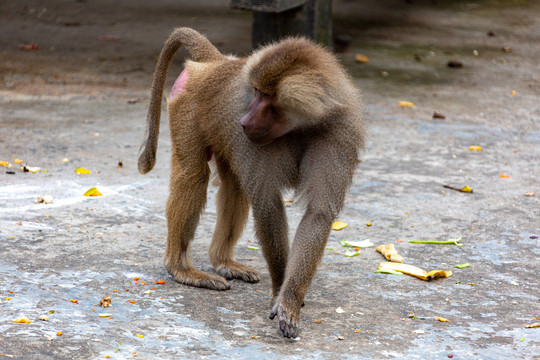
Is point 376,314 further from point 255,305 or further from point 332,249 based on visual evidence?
point 332,249

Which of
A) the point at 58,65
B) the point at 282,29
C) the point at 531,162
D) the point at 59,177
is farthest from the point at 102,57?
the point at 531,162

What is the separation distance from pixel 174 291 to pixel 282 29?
5259 millimetres

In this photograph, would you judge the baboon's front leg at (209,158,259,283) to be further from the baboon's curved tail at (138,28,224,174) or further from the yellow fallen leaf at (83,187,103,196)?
the yellow fallen leaf at (83,187,103,196)

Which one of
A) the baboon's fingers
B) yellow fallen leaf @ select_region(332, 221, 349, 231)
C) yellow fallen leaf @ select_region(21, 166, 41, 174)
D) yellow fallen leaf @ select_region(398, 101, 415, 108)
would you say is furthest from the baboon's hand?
yellow fallen leaf @ select_region(398, 101, 415, 108)

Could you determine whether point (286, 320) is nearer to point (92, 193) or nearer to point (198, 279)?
point (198, 279)

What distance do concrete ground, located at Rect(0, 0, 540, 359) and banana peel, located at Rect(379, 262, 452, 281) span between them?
0.05m

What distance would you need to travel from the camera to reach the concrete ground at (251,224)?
3309 mm

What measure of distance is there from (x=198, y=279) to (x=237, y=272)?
25cm

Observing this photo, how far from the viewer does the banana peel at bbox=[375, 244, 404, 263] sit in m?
4.33

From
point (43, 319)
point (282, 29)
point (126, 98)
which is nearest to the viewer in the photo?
point (43, 319)

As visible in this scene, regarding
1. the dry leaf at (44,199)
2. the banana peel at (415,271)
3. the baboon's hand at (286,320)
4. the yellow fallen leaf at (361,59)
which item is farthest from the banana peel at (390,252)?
the yellow fallen leaf at (361,59)

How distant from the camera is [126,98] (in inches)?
313

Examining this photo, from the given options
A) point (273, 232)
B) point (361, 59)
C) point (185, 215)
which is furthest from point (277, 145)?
point (361, 59)

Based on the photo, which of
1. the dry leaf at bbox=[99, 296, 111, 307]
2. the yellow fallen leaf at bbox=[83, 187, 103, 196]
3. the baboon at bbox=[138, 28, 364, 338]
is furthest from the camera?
the yellow fallen leaf at bbox=[83, 187, 103, 196]
